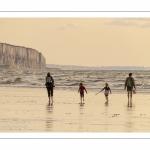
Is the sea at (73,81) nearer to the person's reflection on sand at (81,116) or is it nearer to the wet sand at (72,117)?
the person's reflection on sand at (81,116)

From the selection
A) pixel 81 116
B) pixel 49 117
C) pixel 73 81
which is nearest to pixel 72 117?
pixel 81 116

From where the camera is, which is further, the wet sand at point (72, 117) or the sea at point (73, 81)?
the sea at point (73, 81)

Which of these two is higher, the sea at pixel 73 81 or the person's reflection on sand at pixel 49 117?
the sea at pixel 73 81

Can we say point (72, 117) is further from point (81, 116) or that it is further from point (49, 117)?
point (49, 117)

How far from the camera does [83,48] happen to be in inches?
1292

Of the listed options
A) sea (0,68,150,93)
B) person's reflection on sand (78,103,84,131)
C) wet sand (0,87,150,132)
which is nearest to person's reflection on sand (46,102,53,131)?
wet sand (0,87,150,132)

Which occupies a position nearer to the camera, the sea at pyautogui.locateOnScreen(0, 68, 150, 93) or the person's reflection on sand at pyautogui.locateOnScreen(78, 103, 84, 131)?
the person's reflection on sand at pyautogui.locateOnScreen(78, 103, 84, 131)

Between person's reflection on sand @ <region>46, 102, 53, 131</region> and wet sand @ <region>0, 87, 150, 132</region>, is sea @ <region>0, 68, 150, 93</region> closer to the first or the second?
wet sand @ <region>0, 87, 150, 132</region>

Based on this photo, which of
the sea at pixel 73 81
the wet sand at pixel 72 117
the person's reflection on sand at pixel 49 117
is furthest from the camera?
the sea at pixel 73 81

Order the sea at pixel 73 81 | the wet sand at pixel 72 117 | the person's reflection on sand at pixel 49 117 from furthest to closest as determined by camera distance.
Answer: the sea at pixel 73 81
the person's reflection on sand at pixel 49 117
the wet sand at pixel 72 117

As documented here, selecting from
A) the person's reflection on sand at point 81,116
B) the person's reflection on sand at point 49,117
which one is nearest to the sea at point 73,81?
the person's reflection on sand at point 81,116
